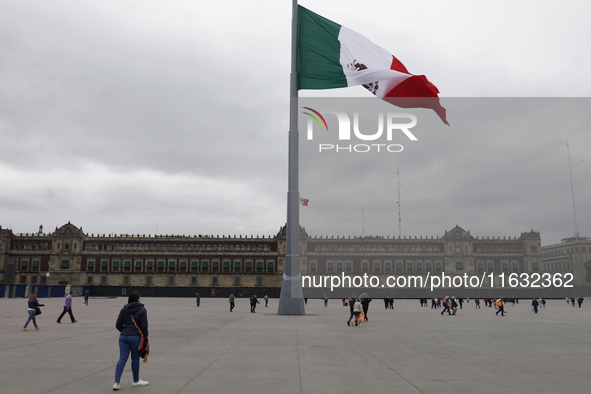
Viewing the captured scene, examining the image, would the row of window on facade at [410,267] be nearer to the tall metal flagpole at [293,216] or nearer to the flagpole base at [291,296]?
the flagpole base at [291,296]

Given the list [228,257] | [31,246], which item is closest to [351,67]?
Result: [228,257]

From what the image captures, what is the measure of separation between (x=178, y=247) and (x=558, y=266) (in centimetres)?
11046

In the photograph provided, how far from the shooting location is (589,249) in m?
128

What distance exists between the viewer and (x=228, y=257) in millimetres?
Answer: 97062

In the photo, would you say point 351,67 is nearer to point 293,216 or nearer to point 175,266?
point 293,216

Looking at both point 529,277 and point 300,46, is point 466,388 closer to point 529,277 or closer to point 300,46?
point 300,46

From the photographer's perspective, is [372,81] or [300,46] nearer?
[372,81]

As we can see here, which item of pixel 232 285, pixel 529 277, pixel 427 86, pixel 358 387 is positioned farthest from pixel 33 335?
pixel 529 277

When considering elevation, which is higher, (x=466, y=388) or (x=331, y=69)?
(x=331, y=69)

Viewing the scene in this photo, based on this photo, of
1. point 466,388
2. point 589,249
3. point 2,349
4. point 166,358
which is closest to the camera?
point 466,388

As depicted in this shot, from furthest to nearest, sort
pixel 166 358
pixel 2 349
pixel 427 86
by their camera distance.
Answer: pixel 427 86, pixel 2 349, pixel 166 358

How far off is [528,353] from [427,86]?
42.8ft

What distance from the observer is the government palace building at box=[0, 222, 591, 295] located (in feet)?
314

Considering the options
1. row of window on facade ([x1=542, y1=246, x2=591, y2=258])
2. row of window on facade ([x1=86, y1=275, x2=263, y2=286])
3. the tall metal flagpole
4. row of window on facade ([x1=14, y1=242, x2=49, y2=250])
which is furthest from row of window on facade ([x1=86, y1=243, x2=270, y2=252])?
row of window on facade ([x1=542, y1=246, x2=591, y2=258])
